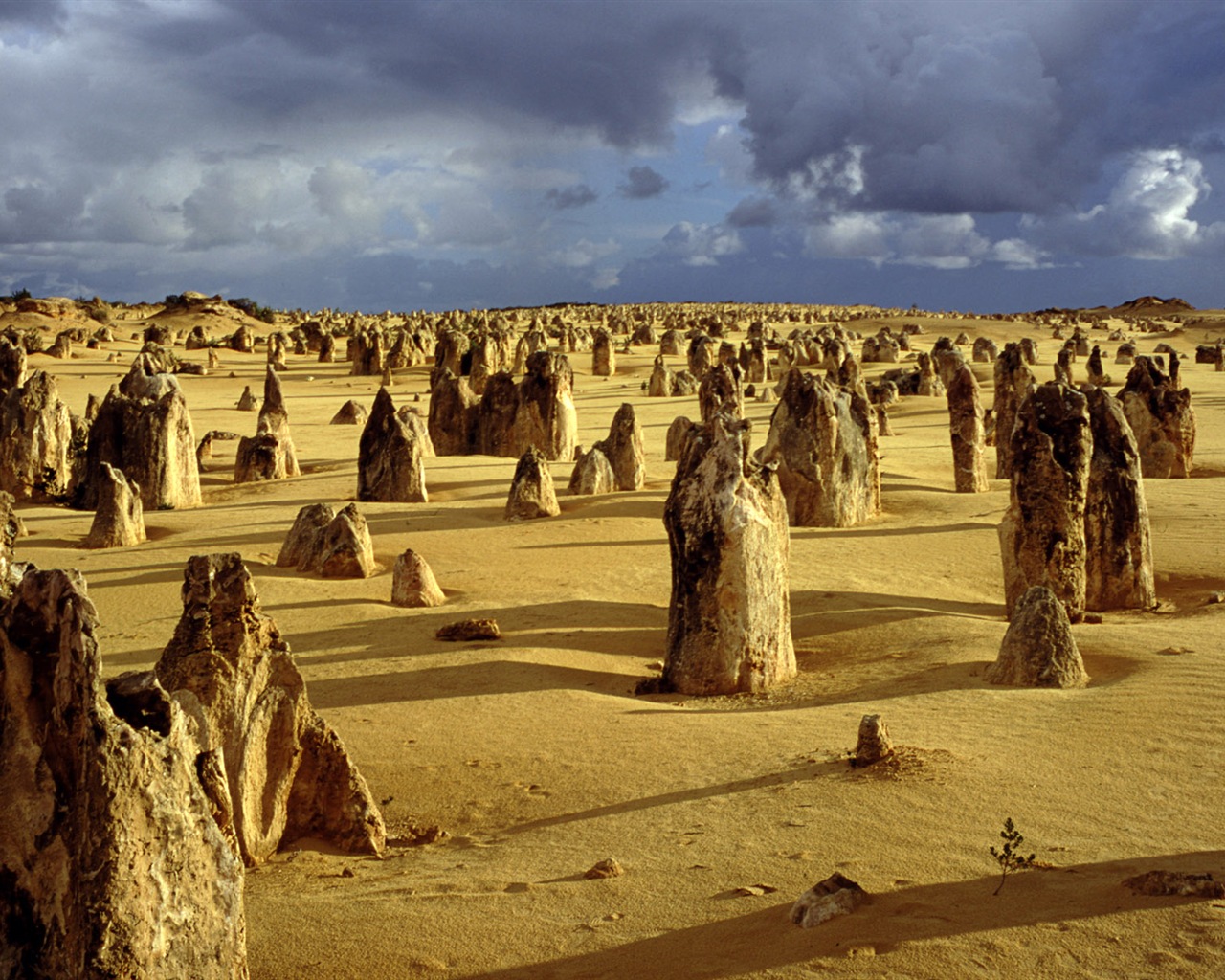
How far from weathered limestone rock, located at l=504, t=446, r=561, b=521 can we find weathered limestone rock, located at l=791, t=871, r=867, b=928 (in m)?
10.8

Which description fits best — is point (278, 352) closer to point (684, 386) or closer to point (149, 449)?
point (684, 386)

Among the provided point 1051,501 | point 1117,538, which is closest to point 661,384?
point 1117,538

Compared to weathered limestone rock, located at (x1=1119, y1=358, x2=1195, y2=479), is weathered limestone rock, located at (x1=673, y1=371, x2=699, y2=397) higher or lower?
weathered limestone rock, located at (x1=673, y1=371, x2=699, y2=397)

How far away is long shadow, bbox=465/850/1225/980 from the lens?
430 cm

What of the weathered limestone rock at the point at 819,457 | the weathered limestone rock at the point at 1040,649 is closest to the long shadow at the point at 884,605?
the weathered limestone rock at the point at 1040,649

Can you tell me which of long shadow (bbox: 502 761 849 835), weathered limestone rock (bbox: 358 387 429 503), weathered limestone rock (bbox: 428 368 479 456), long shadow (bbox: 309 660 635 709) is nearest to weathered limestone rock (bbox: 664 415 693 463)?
weathered limestone rock (bbox: 428 368 479 456)

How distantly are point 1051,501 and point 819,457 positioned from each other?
16.4ft

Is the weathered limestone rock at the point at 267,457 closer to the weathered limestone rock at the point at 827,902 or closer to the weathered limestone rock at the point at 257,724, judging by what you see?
the weathered limestone rock at the point at 257,724

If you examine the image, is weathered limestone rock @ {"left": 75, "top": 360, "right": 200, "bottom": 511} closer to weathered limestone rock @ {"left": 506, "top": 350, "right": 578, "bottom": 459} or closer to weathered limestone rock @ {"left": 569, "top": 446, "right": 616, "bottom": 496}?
weathered limestone rock @ {"left": 569, "top": 446, "right": 616, "bottom": 496}

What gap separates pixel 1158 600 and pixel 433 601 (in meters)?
6.82

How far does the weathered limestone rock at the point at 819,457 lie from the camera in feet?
51.2

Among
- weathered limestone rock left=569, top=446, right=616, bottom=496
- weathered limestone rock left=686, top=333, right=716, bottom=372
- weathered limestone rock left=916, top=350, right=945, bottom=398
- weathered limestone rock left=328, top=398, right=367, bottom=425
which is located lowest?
weathered limestone rock left=569, top=446, right=616, bottom=496

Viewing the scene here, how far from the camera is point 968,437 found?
1830 cm

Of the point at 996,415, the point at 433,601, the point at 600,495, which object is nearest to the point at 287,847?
the point at 433,601
